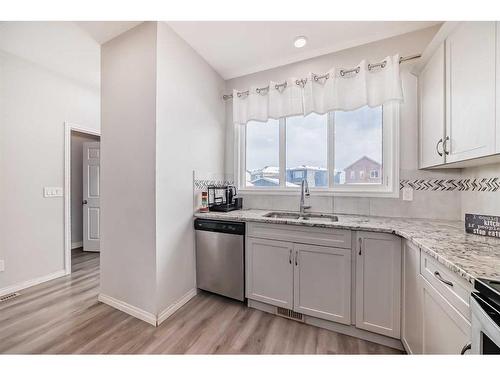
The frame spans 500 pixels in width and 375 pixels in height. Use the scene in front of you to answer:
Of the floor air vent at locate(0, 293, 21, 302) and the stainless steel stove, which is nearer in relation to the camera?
the stainless steel stove

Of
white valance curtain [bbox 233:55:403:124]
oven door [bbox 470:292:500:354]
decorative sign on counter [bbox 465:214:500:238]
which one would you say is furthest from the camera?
white valance curtain [bbox 233:55:403:124]

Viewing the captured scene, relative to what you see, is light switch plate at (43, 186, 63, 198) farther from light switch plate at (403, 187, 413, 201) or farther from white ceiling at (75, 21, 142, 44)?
light switch plate at (403, 187, 413, 201)

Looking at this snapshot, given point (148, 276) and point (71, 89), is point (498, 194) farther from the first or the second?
point (71, 89)

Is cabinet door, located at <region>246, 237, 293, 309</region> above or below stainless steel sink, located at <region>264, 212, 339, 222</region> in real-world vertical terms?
below

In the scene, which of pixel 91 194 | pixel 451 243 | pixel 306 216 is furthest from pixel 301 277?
pixel 91 194

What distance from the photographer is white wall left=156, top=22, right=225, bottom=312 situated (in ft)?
5.85

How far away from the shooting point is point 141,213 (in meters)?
1.79

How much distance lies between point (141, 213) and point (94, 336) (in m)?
0.95

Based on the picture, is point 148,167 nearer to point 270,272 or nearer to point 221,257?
point 221,257

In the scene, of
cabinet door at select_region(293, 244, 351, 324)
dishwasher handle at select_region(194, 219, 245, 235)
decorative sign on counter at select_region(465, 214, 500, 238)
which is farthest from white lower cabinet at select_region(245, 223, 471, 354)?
decorative sign on counter at select_region(465, 214, 500, 238)

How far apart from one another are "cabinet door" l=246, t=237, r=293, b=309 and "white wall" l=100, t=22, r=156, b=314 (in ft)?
2.73

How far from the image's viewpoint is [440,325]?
99 centimetres

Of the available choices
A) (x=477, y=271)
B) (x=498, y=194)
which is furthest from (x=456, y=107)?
(x=477, y=271)
